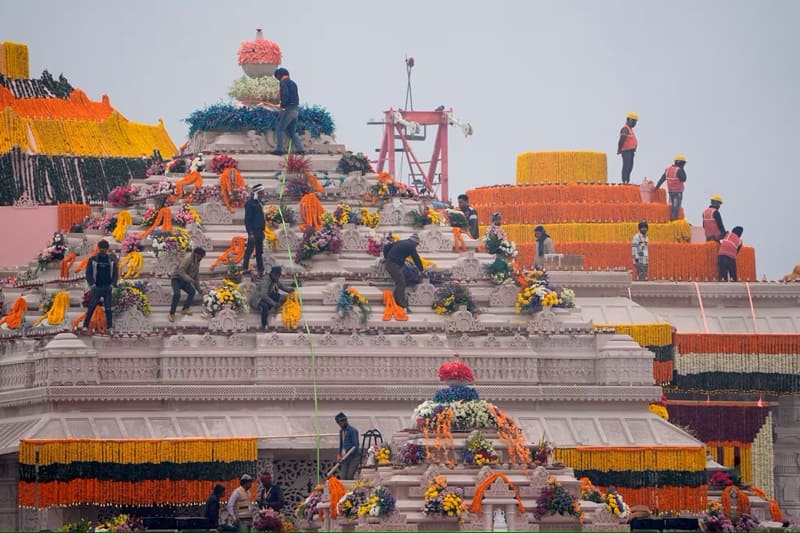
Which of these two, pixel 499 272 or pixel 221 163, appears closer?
pixel 499 272

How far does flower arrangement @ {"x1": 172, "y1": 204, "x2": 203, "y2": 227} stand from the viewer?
98750mm

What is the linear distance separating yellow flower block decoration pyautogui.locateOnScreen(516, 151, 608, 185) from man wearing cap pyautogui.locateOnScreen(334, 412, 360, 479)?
3142cm

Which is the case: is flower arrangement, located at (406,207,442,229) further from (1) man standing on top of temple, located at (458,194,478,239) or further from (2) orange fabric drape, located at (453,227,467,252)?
(1) man standing on top of temple, located at (458,194,478,239)

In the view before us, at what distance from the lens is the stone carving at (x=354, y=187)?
3986 inches

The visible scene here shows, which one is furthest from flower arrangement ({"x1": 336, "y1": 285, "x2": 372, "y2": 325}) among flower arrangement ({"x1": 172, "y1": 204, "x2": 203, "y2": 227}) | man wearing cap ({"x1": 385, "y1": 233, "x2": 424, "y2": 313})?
flower arrangement ({"x1": 172, "y1": 204, "x2": 203, "y2": 227})

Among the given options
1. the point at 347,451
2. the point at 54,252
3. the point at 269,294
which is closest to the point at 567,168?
the point at 54,252

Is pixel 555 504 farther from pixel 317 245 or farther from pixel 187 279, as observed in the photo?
pixel 317 245

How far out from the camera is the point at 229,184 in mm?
100125

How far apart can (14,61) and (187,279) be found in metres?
37.1

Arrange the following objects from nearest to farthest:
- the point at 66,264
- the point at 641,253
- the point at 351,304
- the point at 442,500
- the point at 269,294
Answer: the point at 442,500
the point at 269,294
the point at 351,304
the point at 66,264
the point at 641,253

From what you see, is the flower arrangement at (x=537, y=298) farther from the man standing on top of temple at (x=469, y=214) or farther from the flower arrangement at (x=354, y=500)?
the flower arrangement at (x=354, y=500)

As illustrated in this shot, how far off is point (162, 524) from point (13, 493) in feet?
28.5

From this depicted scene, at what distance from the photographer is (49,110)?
127750 millimetres

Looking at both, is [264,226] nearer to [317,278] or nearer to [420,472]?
[317,278]
